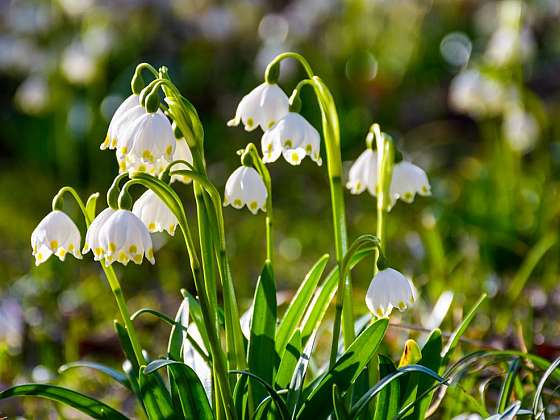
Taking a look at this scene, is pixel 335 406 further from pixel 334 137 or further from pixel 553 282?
pixel 553 282

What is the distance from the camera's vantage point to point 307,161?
5.42 metres

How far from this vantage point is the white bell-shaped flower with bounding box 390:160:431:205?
70.4 inches

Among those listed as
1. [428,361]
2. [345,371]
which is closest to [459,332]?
[428,361]

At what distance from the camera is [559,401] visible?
202 cm

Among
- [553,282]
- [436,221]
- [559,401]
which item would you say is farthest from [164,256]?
[559,401]

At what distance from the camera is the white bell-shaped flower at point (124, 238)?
143 centimetres

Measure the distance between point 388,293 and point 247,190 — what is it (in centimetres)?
32

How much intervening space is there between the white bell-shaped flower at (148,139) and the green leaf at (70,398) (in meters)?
0.48

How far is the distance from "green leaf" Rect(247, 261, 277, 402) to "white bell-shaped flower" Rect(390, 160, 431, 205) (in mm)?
306

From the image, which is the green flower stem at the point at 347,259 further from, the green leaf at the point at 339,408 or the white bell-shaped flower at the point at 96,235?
the white bell-shaped flower at the point at 96,235

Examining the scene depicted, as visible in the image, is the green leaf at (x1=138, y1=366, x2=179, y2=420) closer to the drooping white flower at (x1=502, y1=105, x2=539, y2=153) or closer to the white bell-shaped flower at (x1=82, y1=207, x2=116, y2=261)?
the white bell-shaped flower at (x1=82, y1=207, x2=116, y2=261)

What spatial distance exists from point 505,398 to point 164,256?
2447 mm

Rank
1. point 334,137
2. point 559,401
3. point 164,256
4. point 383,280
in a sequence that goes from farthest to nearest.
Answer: point 164,256, point 559,401, point 334,137, point 383,280

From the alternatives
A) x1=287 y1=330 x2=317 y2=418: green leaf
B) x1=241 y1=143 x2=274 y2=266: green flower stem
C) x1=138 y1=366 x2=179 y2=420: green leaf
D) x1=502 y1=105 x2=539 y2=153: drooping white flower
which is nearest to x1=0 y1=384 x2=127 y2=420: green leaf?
x1=138 y1=366 x2=179 y2=420: green leaf
